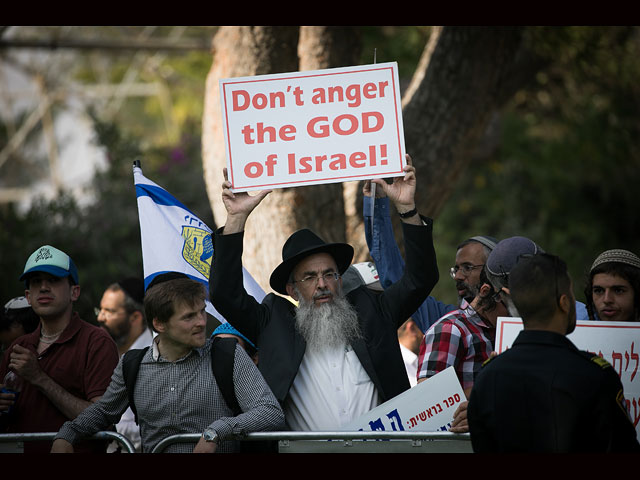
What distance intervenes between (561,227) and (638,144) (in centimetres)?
256

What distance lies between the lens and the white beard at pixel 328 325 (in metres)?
4.84

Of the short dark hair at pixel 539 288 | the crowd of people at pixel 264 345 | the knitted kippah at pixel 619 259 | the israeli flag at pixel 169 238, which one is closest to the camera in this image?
the short dark hair at pixel 539 288

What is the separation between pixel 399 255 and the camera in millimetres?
5934

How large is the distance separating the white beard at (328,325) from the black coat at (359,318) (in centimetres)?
5

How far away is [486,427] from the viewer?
3.58 meters

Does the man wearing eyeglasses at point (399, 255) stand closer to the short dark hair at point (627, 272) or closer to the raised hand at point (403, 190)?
the raised hand at point (403, 190)

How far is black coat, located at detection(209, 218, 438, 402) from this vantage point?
4.77 m

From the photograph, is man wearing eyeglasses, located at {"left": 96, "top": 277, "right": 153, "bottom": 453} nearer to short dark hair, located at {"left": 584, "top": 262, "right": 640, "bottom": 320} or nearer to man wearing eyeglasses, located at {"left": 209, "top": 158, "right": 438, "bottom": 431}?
man wearing eyeglasses, located at {"left": 209, "top": 158, "right": 438, "bottom": 431}

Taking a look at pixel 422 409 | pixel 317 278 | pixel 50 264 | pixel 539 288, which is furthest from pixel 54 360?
pixel 539 288

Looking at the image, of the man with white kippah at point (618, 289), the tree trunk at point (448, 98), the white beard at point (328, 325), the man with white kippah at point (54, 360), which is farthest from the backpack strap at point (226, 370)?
the tree trunk at point (448, 98)

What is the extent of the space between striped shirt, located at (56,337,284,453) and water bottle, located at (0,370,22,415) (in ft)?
2.13

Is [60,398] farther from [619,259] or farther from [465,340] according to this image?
[619,259]

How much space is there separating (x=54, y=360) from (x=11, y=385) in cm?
33
